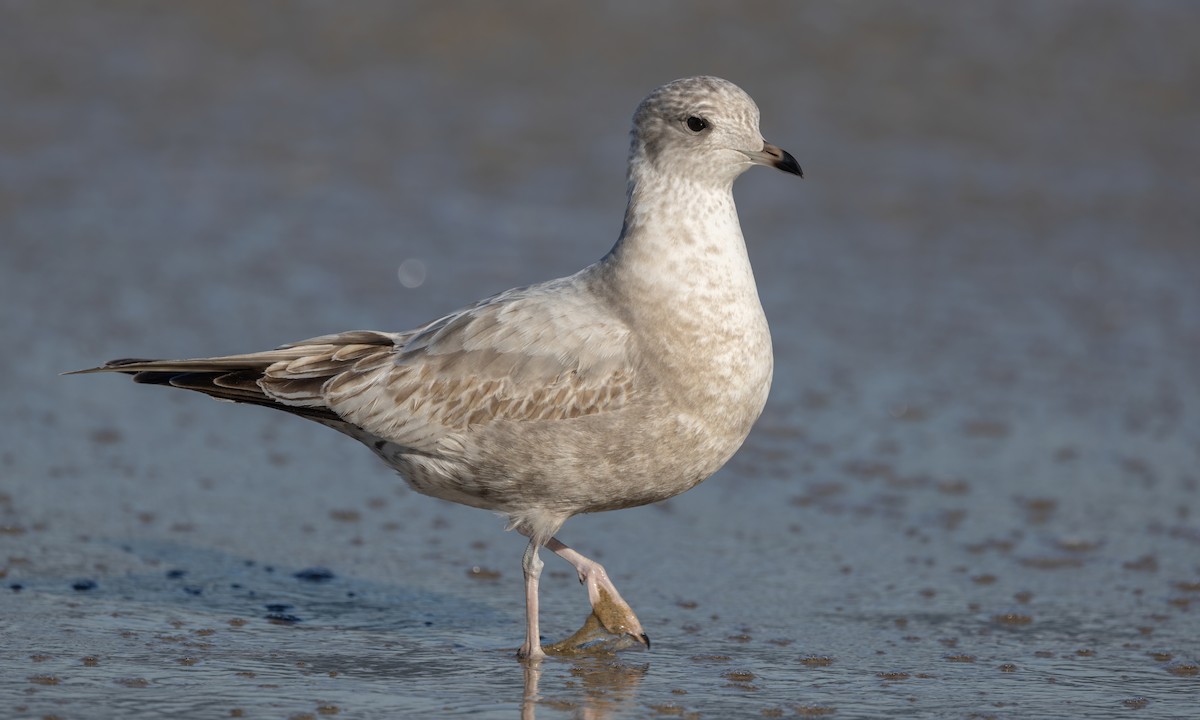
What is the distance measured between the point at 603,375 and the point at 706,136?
98 centimetres

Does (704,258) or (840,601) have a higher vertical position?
(704,258)

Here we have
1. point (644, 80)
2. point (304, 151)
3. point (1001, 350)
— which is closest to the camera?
point (1001, 350)

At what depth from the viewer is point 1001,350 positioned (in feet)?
33.2

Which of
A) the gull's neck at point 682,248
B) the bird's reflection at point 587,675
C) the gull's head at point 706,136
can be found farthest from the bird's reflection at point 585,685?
the gull's head at point 706,136

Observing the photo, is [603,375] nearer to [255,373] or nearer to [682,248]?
[682,248]

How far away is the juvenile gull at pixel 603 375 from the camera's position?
5863mm

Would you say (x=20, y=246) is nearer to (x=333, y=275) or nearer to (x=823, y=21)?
(x=333, y=275)

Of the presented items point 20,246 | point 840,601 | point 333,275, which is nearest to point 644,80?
point 333,275

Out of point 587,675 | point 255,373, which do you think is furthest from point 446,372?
point 587,675

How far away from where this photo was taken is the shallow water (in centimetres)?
596

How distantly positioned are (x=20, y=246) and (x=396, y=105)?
3.68 m

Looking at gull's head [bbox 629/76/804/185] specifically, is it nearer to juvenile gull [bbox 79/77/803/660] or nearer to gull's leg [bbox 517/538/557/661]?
juvenile gull [bbox 79/77/803/660]

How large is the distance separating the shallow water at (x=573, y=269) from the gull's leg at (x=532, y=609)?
10 cm

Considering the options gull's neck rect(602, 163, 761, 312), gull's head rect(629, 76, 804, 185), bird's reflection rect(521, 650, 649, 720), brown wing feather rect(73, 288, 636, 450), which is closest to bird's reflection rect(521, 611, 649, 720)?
bird's reflection rect(521, 650, 649, 720)
